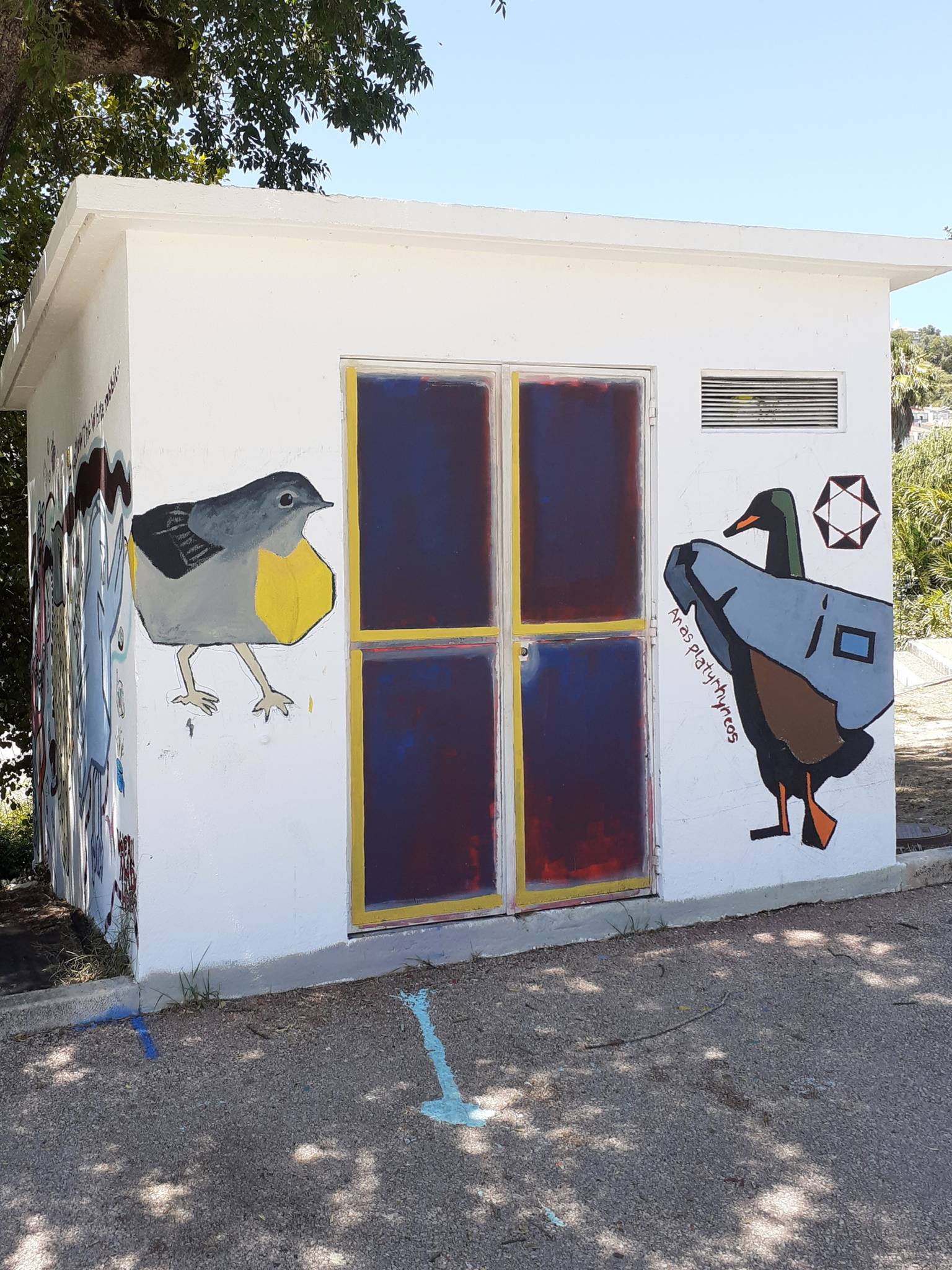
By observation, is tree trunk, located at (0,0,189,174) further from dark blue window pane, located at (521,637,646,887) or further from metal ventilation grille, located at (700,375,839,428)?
dark blue window pane, located at (521,637,646,887)

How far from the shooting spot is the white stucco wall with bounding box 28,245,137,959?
461 cm

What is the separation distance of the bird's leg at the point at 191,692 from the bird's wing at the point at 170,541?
30cm

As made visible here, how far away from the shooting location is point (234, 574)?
4.59 meters

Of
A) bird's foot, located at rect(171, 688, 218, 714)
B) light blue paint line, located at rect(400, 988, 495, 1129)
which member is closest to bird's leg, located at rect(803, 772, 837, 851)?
light blue paint line, located at rect(400, 988, 495, 1129)

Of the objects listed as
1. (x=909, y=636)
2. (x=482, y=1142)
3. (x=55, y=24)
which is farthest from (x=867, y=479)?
(x=909, y=636)

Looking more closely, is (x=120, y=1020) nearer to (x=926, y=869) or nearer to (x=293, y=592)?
(x=293, y=592)

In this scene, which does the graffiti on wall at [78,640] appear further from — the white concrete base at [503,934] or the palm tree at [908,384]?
the palm tree at [908,384]

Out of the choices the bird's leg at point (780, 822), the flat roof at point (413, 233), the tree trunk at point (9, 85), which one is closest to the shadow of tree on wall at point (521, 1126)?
the bird's leg at point (780, 822)

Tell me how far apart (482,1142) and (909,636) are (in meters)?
13.8

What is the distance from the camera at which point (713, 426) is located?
208 inches

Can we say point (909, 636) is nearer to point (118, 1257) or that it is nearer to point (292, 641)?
point (292, 641)

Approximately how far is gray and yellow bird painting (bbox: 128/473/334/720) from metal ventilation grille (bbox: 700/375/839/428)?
1.91m

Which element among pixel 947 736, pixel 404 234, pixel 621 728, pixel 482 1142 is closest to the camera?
pixel 482 1142

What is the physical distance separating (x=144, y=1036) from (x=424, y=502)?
2378mm
